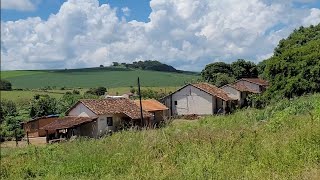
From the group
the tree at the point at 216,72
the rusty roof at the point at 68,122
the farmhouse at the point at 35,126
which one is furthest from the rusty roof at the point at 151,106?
the tree at the point at 216,72

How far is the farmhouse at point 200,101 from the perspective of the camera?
45.4 meters

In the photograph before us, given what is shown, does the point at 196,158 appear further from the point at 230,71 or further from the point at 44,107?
the point at 230,71

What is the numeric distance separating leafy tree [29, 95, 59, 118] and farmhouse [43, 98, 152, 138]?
48.0 feet

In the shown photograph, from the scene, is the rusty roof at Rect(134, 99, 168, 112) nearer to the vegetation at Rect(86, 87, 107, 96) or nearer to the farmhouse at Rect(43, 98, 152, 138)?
the farmhouse at Rect(43, 98, 152, 138)

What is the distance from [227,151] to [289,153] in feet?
3.85

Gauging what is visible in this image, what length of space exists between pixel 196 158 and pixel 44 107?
50.2 m

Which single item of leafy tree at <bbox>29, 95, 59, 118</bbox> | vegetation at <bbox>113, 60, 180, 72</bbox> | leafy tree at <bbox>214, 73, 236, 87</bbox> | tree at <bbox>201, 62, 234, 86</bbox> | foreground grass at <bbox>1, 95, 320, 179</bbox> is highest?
vegetation at <bbox>113, 60, 180, 72</bbox>

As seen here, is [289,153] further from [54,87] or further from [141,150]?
[54,87]

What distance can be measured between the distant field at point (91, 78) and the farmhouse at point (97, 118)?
37.4 meters

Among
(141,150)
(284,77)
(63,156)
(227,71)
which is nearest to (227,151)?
(141,150)

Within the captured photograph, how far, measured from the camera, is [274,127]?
27.7 ft

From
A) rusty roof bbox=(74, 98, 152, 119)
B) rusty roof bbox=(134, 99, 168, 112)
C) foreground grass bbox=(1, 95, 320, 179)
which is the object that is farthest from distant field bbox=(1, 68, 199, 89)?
foreground grass bbox=(1, 95, 320, 179)

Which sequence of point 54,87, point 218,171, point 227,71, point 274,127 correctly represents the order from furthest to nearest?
point 54,87
point 227,71
point 274,127
point 218,171

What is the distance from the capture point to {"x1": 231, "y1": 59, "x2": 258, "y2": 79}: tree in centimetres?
6625
